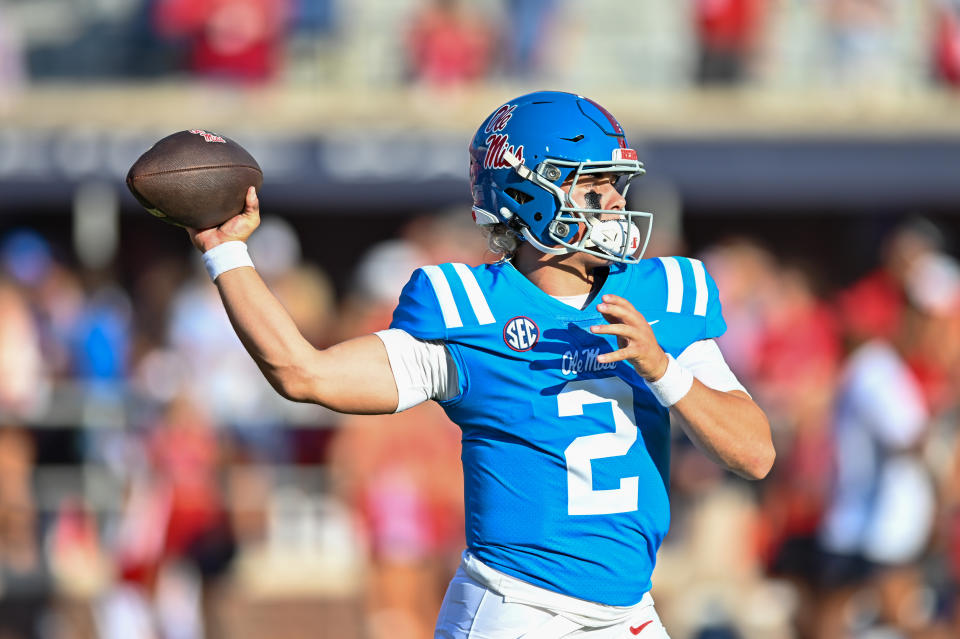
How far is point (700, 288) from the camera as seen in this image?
3.32m

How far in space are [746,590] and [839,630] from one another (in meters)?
1.11

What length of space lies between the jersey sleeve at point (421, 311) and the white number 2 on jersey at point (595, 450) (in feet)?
1.03

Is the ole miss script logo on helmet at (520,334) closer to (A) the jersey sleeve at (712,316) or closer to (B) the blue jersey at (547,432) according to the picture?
(B) the blue jersey at (547,432)

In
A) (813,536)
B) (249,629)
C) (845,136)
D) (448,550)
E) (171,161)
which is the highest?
(171,161)

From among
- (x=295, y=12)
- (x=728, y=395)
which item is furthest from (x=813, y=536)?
(x=295, y=12)

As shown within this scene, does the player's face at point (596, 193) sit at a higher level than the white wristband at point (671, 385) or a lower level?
higher

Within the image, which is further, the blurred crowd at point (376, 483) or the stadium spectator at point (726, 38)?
the stadium spectator at point (726, 38)

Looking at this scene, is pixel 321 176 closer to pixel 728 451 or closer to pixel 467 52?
pixel 467 52

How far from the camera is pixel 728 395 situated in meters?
3.19

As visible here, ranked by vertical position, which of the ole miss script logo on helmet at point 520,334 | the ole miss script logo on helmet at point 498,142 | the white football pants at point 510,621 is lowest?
the white football pants at point 510,621

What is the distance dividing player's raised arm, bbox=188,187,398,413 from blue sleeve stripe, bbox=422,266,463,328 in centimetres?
16

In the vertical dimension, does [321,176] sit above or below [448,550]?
above

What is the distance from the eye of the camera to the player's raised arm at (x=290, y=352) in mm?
2994

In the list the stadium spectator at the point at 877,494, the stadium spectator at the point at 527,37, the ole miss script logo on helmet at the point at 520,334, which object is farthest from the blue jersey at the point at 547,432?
Answer: the stadium spectator at the point at 527,37
